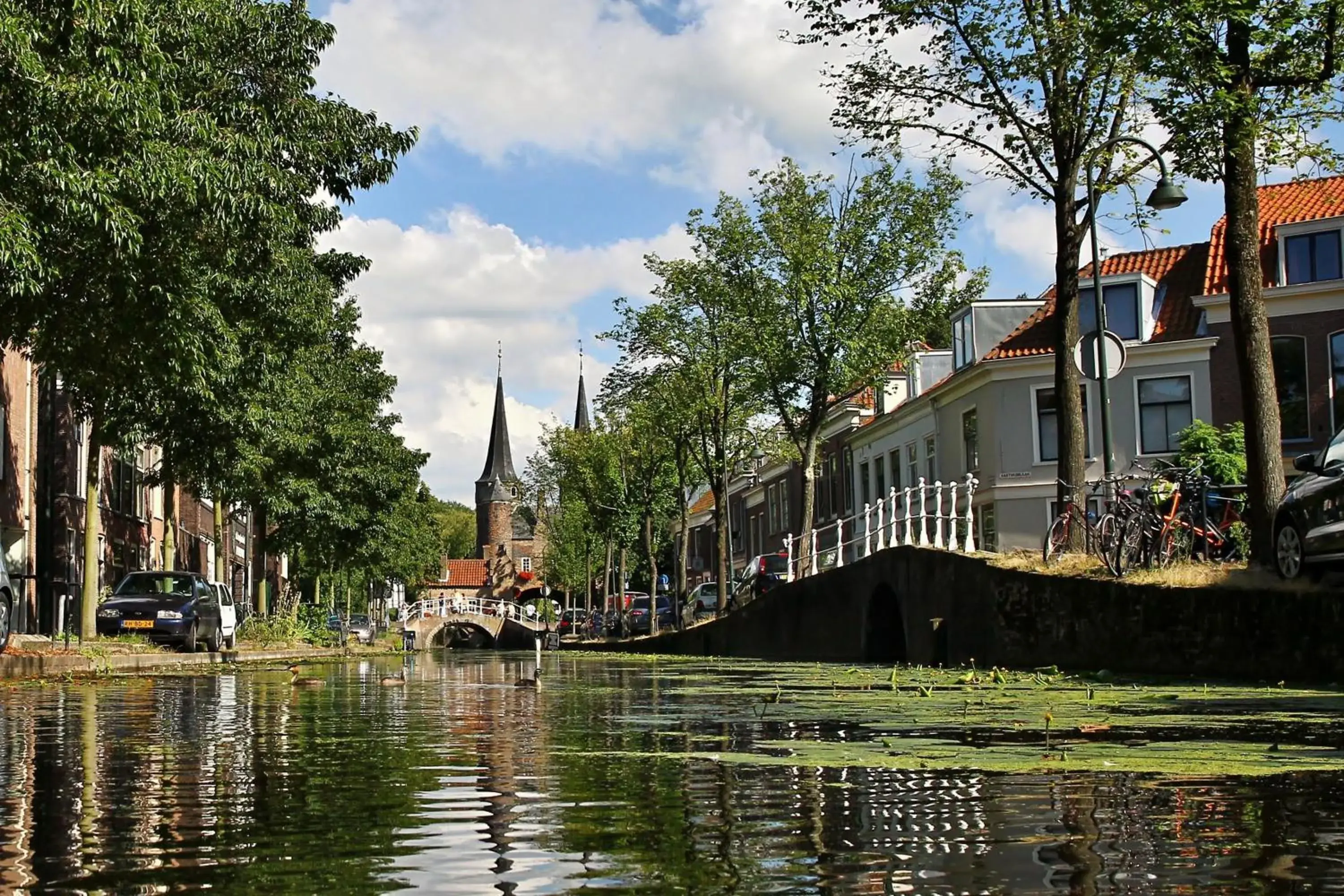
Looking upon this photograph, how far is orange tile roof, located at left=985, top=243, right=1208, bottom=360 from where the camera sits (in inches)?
1641

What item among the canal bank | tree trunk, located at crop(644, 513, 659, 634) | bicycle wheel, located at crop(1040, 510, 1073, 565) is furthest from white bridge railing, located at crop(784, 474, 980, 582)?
tree trunk, located at crop(644, 513, 659, 634)

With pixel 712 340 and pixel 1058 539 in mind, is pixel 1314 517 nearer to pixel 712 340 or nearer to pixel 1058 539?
pixel 1058 539

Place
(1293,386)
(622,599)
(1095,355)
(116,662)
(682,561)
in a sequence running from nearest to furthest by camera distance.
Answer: (116,662), (1095,355), (1293,386), (682,561), (622,599)

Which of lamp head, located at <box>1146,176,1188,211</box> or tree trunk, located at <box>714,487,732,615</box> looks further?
tree trunk, located at <box>714,487,732,615</box>

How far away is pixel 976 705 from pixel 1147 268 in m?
35.1

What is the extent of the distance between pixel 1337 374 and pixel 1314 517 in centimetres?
2440

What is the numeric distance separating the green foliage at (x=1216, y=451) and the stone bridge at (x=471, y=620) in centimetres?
6878

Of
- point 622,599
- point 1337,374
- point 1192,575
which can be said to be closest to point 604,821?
point 1192,575

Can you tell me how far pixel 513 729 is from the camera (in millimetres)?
8844

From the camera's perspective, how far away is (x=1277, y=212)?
130 feet

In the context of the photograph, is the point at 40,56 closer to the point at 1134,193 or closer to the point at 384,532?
A: the point at 1134,193

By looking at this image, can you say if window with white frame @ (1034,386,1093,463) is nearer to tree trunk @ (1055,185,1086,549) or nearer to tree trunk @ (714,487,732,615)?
tree trunk @ (714,487,732,615)

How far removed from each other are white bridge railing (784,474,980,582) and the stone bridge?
2388 inches

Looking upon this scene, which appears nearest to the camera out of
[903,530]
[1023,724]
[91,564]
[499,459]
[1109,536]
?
[1023,724]
